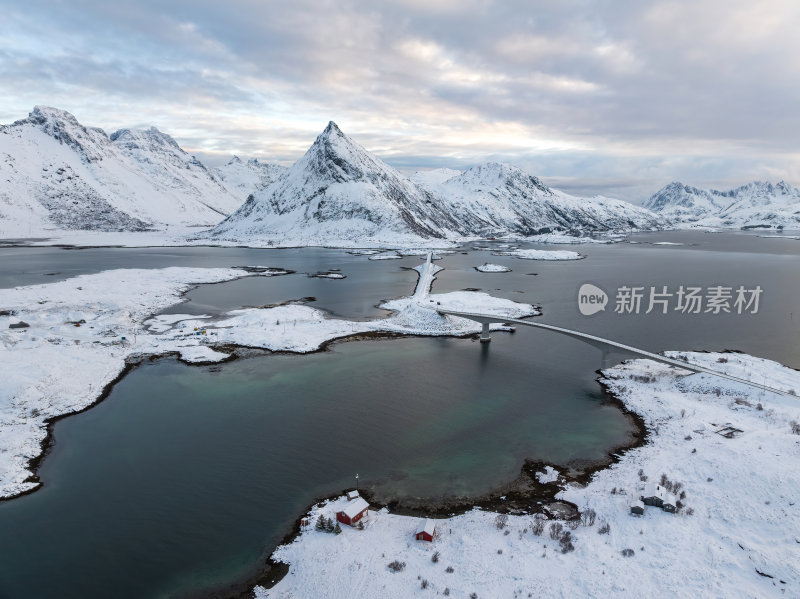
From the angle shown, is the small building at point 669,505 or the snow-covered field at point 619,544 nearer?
the snow-covered field at point 619,544

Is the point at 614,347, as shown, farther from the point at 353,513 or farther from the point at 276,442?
the point at 276,442

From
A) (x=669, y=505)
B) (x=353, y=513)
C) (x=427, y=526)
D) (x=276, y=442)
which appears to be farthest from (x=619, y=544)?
(x=276, y=442)

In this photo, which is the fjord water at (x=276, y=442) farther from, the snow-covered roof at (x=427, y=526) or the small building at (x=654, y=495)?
the small building at (x=654, y=495)

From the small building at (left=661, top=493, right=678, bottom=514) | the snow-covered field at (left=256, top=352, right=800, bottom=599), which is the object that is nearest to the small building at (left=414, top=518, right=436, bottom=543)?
the snow-covered field at (left=256, top=352, right=800, bottom=599)

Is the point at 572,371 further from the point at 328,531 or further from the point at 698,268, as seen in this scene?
the point at 698,268

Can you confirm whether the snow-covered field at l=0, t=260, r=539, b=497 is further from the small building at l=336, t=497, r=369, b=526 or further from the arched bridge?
the small building at l=336, t=497, r=369, b=526

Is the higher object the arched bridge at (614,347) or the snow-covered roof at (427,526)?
the arched bridge at (614,347)

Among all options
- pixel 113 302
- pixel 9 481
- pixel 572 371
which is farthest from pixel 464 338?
pixel 113 302

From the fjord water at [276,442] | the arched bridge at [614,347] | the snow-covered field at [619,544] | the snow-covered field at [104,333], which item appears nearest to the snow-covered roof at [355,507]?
the snow-covered field at [619,544]
